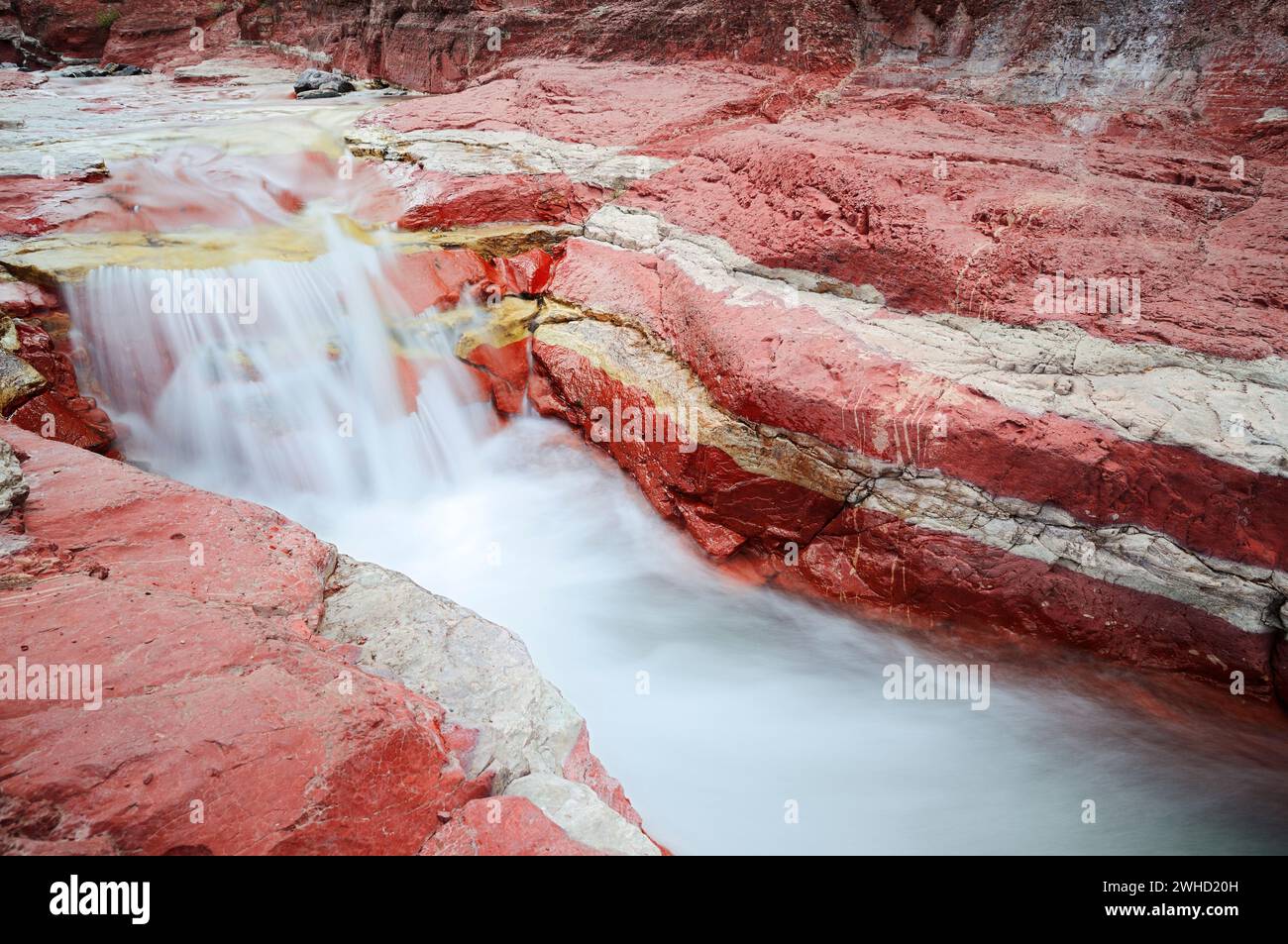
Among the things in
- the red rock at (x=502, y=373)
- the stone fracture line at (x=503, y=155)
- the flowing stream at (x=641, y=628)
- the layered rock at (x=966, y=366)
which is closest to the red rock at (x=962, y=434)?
the layered rock at (x=966, y=366)

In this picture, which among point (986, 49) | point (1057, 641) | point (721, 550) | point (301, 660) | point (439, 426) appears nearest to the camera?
point (301, 660)

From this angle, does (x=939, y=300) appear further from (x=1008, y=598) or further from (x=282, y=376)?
(x=282, y=376)

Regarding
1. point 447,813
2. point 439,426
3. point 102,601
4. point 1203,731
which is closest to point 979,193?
point 1203,731

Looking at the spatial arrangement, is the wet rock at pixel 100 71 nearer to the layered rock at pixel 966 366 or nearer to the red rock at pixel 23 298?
the red rock at pixel 23 298

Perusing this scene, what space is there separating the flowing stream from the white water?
0.01 m

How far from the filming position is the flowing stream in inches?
122

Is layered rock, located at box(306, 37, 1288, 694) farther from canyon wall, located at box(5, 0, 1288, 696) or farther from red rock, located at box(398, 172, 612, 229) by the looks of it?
red rock, located at box(398, 172, 612, 229)

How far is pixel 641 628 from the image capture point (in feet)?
13.6

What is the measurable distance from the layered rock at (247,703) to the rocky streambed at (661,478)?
14 millimetres

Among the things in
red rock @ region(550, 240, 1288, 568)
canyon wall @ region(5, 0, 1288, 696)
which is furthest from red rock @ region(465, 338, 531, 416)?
red rock @ region(550, 240, 1288, 568)

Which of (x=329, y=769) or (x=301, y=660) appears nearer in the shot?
(x=329, y=769)

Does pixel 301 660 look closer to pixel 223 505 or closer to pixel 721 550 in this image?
pixel 223 505

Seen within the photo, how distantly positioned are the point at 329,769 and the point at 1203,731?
3734 millimetres

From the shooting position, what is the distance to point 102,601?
7.91 ft
